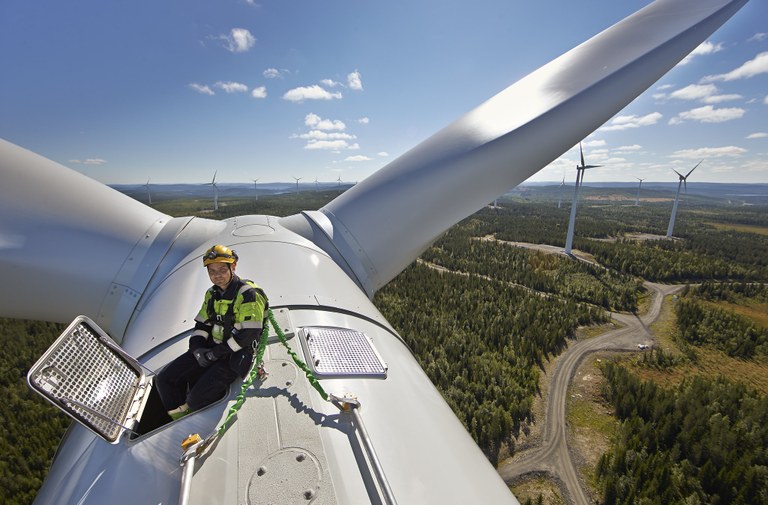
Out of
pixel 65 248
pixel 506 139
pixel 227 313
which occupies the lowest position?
pixel 227 313

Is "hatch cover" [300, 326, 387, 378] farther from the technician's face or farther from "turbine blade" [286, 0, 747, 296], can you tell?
"turbine blade" [286, 0, 747, 296]

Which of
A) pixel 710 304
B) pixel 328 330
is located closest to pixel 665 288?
pixel 710 304

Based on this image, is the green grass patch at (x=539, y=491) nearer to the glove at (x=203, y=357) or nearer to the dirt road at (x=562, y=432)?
the dirt road at (x=562, y=432)

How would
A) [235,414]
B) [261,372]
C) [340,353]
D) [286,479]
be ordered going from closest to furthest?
[286,479], [235,414], [261,372], [340,353]

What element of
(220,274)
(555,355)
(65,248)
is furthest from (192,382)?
(555,355)

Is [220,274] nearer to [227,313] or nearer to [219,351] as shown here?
[227,313]

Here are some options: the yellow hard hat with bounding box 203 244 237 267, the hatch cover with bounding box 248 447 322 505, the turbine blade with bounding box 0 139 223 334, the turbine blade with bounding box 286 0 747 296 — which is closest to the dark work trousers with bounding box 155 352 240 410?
the yellow hard hat with bounding box 203 244 237 267

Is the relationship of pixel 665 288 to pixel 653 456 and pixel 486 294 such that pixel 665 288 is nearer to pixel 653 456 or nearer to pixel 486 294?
pixel 486 294

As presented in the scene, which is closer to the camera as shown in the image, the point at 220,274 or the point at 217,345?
the point at 217,345
